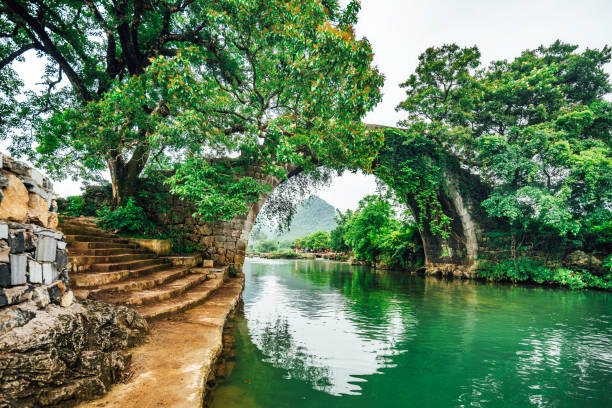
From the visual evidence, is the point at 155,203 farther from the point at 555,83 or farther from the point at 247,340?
the point at 555,83

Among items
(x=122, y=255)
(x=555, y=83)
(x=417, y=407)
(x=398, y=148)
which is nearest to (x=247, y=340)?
(x=417, y=407)

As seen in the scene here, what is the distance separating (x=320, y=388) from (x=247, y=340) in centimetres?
153

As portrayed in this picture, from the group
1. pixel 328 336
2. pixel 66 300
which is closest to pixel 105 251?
pixel 66 300

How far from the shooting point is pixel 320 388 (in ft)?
8.34

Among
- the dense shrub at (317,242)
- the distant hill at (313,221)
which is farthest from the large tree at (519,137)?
the distant hill at (313,221)

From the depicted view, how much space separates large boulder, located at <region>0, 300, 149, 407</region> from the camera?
137 centimetres

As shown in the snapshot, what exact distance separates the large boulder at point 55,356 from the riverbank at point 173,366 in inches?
4.7

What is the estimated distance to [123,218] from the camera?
680 cm

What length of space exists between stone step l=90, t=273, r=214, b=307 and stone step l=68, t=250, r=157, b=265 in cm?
99

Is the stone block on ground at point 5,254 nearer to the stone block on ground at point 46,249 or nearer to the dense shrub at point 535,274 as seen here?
the stone block on ground at point 46,249

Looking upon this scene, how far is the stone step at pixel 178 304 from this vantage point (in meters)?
3.19

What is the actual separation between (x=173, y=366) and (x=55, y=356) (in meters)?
0.79

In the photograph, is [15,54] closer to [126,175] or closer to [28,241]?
→ [126,175]

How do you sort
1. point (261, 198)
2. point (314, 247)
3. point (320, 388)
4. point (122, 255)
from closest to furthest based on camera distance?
1. point (320, 388)
2. point (122, 255)
3. point (261, 198)
4. point (314, 247)
